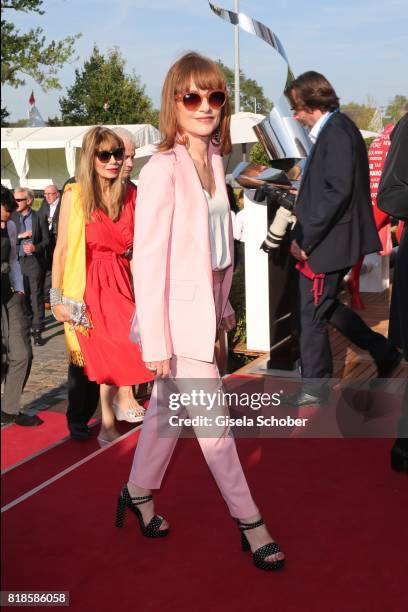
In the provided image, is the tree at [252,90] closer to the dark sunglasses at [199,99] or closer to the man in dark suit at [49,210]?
the dark sunglasses at [199,99]

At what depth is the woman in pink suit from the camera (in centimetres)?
273

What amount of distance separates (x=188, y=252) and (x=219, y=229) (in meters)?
0.18

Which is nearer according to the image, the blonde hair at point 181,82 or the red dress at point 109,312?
the blonde hair at point 181,82

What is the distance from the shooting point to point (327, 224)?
428 centimetres

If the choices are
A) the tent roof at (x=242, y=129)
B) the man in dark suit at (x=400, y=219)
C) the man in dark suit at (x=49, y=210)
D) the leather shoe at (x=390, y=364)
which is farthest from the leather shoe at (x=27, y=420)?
the tent roof at (x=242, y=129)

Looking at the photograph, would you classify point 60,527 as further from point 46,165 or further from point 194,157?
point 46,165

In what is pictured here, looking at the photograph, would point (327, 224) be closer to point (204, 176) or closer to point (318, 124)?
point (318, 124)

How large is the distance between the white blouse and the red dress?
1580 millimetres

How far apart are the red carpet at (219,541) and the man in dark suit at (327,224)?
74 cm

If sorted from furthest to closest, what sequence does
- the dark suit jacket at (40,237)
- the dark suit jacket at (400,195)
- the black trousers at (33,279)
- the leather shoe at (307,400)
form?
the dark suit jacket at (40,237), the black trousers at (33,279), the leather shoe at (307,400), the dark suit jacket at (400,195)

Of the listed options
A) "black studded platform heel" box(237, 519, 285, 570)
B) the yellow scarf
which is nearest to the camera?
the yellow scarf

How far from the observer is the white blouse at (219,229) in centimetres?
284

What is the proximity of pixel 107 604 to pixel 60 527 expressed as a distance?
0.67m

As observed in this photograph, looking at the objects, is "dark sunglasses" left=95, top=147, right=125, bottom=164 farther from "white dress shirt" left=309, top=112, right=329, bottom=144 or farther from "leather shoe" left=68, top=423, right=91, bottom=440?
"leather shoe" left=68, top=423, right=91, bottom=440
